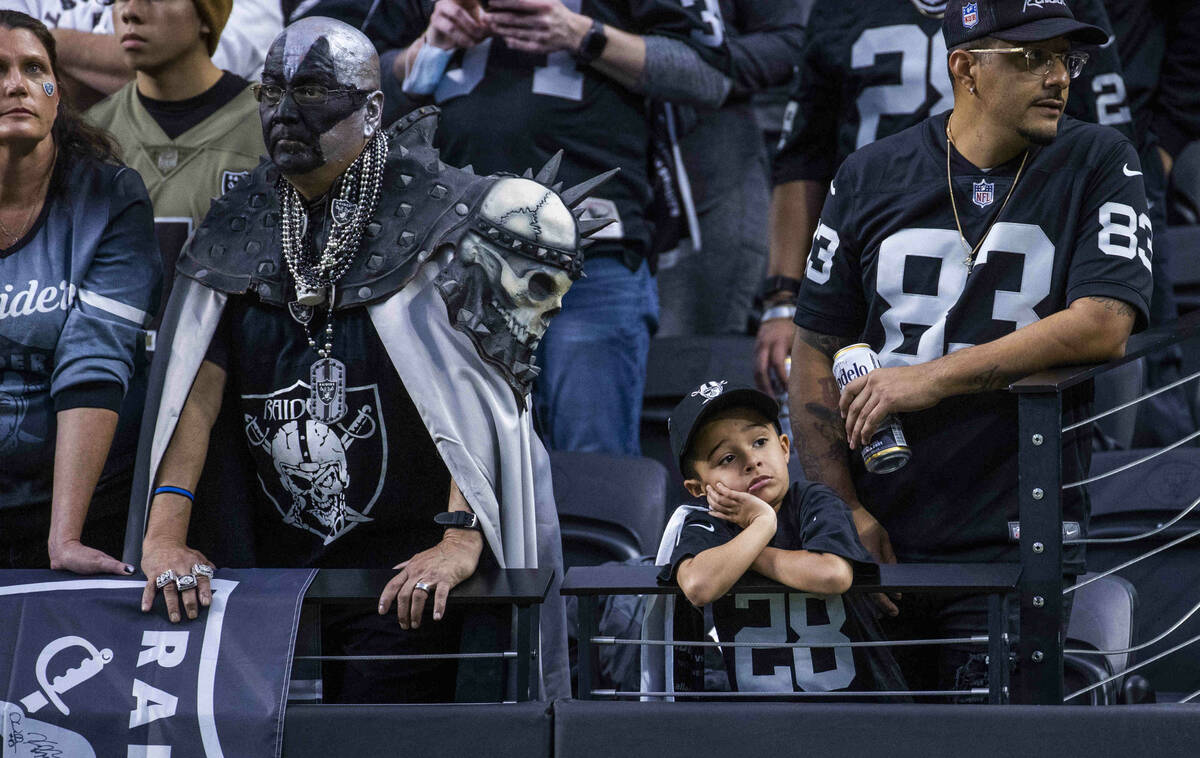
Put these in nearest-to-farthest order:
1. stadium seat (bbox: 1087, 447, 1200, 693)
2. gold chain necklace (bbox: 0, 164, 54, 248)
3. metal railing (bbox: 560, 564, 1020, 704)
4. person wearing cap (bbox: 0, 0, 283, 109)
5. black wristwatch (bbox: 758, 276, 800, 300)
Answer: metal railing (bbox: 560, 564, 1020, 704)
gold chain necklace (bbox: 0, 164, 54, 248)
stadium seat (bbox: 1087, 447, 1200, 693)
black wristwatch (bbox: 758, 276, 800, 300)
person wearing cap (bbox: 0, 0, 283, 109)

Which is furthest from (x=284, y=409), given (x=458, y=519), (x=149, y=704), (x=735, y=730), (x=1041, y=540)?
(x=1041, y=540)

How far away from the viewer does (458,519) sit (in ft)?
11.2

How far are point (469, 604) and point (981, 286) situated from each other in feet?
4.17

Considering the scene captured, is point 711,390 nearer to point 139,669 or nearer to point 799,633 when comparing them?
point 799,633

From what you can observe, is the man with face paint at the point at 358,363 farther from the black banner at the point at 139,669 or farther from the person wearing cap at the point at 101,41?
the person wearing cap at the point at 101,41

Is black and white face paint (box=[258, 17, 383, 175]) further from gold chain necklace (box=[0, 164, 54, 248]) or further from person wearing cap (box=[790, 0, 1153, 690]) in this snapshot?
person wearing cap (box=[790, 0, 1153, 690])

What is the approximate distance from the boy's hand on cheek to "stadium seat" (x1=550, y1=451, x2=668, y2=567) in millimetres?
1151

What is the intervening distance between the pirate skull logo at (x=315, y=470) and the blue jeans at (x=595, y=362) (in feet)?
3.97

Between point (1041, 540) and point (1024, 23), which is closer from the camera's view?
point (1041, 540)

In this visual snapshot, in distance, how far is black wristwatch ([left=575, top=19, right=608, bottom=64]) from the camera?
473cm

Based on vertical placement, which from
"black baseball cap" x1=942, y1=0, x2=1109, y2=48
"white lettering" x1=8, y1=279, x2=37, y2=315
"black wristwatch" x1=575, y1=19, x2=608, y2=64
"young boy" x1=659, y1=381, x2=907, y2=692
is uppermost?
"black wristwatch" x1=575, y1=19, x2=608, y2=64

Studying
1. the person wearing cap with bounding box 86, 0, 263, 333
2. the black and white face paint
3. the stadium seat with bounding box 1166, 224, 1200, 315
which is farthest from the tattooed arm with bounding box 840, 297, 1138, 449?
the stadium seat with bounding box 1166, 224, 1200, 315

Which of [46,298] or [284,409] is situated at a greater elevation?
[46,298]

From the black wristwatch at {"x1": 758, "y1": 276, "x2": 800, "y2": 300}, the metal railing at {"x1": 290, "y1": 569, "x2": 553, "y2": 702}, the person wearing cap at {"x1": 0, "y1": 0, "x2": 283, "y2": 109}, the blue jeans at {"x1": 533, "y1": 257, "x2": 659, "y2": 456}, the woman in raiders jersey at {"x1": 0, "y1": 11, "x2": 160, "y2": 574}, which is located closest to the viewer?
the metal railing at {"x1": 290, "y1": 569, "x2": 553, "y2": 702}
